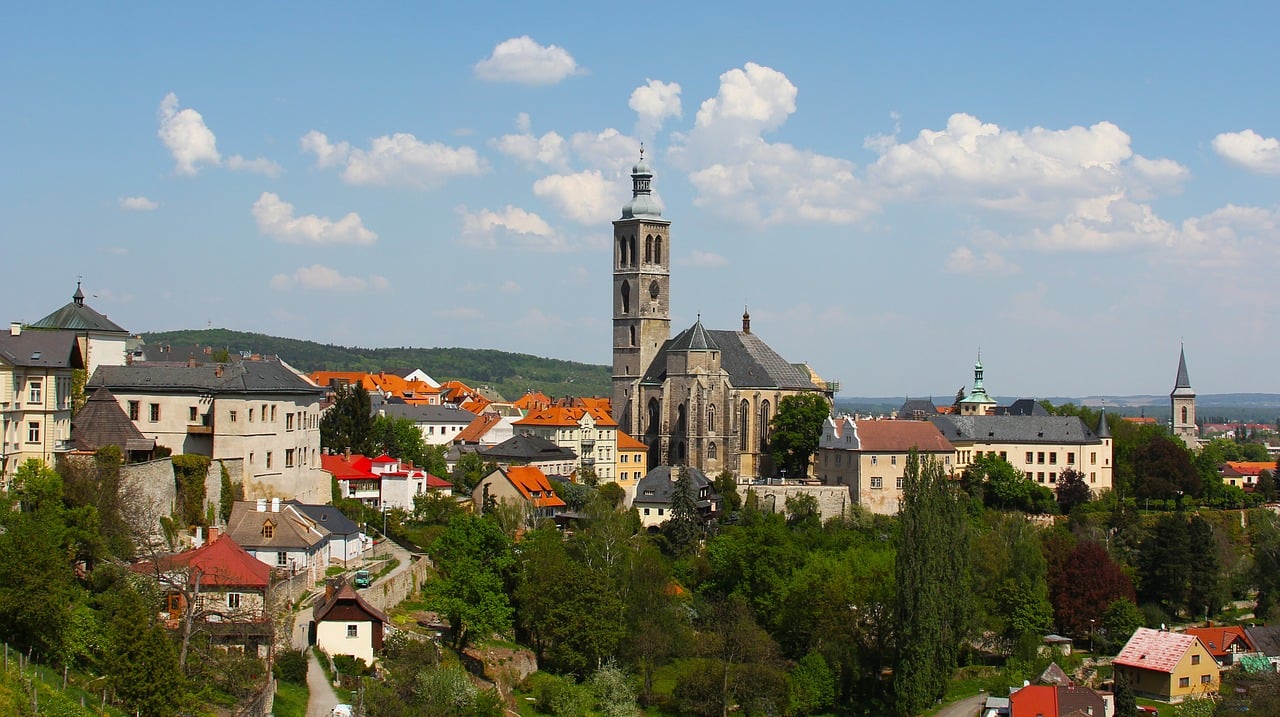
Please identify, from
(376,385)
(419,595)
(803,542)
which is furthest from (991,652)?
(376,385)

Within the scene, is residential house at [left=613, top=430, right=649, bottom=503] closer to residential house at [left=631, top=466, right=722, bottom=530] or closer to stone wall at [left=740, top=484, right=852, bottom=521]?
residential house at [left=631, top=466, right=722, bottom=530]

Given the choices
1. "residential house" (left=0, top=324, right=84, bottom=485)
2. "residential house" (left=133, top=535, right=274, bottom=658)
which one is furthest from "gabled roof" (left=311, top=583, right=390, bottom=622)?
"residential house" (left=0, top=324, right=84, bottom=485)

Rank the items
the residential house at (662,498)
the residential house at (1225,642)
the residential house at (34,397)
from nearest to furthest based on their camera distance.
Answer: the residential house at (34,397)
the residential house at (1225,642)
the residential house at (662,498)

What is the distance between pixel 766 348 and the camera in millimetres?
98438

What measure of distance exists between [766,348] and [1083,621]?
35326mm

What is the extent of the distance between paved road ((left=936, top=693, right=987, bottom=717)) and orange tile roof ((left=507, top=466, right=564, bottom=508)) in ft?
79.5

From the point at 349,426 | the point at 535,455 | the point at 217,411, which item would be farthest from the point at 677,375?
the point at 217,411

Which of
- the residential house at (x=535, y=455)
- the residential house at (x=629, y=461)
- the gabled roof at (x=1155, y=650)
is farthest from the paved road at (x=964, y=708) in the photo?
the residential house at (x=629, y=461)

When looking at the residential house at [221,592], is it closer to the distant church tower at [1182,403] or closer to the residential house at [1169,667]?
the residential house at [1169,667]

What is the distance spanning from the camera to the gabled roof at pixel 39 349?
47031 mm

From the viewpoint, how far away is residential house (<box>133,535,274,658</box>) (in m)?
42.4

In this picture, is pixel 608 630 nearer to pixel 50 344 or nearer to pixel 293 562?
pixel 293 562

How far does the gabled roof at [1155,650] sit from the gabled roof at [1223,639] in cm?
140

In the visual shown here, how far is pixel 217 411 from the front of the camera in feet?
175
